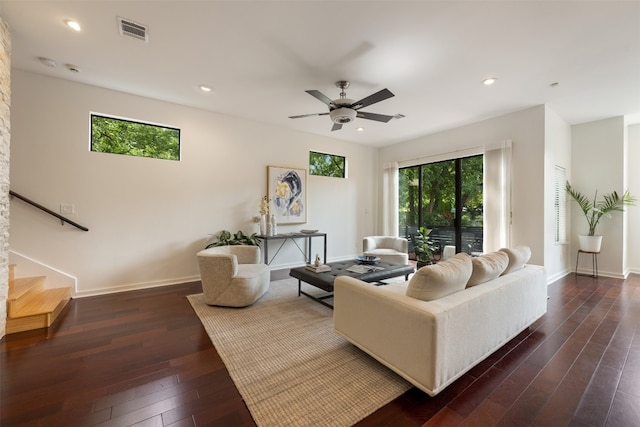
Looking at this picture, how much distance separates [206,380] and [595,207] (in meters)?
6.94

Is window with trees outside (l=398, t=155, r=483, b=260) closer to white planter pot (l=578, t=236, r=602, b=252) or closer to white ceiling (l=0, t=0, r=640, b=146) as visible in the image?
white ceiling (l=0, t=0, r=640, b=146)

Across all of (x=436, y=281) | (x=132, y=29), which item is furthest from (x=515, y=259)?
(x=132, y=29)

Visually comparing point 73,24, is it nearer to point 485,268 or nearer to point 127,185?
point 127,185

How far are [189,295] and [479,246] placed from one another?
5.19 metres

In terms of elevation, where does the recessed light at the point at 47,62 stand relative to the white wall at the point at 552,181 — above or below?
above

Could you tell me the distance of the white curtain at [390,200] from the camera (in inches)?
257

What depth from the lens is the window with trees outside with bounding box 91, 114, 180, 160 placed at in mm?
3787

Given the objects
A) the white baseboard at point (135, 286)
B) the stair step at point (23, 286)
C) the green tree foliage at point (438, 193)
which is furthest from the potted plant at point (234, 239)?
the green tree foliage at point (438, 193)

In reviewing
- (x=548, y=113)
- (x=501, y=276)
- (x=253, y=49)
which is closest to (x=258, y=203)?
(x=253, y=49)

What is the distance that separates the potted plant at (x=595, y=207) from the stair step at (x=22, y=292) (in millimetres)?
8237

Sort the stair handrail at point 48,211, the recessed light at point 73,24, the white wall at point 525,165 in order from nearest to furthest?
1. the recessed light at point 73,24
2. the stair handrail at point 48,211
3. the white wall at point 525,165

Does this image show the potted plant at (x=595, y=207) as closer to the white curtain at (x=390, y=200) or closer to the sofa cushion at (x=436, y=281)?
the white curtain at (x=390, y=200)

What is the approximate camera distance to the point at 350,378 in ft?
6.25

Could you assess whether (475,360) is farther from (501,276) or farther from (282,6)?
(282,6)
